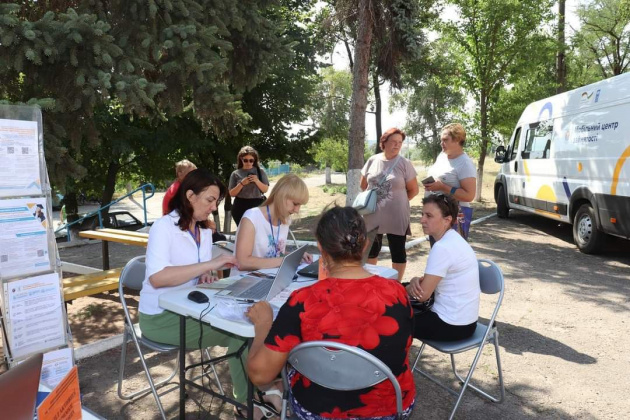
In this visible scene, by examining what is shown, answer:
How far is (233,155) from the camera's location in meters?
12.1

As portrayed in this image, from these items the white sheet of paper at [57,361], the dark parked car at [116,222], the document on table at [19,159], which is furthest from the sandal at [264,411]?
the dark parked car at [116,222]

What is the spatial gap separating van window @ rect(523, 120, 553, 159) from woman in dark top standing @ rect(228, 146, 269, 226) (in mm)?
5348

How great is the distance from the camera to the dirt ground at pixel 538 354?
10.5 ft

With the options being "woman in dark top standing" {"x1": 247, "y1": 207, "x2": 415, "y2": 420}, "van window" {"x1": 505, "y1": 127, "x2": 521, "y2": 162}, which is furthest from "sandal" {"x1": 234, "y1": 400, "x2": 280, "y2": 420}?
"van window" {"x1": 505, "y1": 127, "x2": 521, "y2": 162}

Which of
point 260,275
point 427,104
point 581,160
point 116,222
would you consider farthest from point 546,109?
point 427,104

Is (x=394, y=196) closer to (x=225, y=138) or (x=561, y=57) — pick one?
(x=225, y=138)

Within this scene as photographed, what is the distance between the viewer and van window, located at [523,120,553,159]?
8.87 metres

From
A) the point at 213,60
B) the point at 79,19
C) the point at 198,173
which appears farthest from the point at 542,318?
the point at 79,19

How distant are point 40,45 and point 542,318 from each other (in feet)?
16.7

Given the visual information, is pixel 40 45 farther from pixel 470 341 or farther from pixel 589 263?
pixel 589 263

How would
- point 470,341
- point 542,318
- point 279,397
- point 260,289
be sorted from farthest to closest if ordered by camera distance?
point 542,318 → point 470,341 → point 260,289 → point 279,397

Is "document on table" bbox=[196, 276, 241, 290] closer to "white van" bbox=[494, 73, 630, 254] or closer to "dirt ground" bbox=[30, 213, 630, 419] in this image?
"dirt ground" bbox=[30, 213, 630, 419]

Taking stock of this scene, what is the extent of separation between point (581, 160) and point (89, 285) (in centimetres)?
697

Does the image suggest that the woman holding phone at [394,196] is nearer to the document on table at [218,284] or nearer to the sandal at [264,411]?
the document on table at [218,284]
